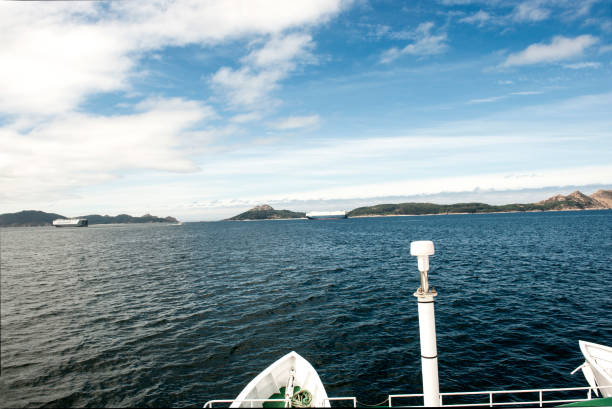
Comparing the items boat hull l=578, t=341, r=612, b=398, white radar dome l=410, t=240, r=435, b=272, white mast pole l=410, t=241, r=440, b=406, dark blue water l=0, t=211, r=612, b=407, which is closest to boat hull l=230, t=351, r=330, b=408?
dark blue water l=0, t=211, r=612, b=407

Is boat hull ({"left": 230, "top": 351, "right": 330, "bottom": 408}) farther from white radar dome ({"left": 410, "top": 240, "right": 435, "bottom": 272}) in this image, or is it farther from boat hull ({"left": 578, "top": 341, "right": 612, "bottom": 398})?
boat hull ({"left": 578, "top": 341, "right": 612, "bottom": 398})

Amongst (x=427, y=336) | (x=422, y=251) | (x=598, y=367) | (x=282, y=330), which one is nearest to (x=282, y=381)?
(x=427, y=336)

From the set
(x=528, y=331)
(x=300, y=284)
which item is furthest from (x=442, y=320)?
(x=300, y=284)

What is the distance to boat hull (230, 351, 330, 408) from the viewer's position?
13023 mm

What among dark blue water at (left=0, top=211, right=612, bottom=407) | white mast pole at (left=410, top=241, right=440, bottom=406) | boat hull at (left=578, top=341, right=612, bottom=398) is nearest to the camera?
white mast pole at (left=410, top=241, right=440, bottom=406)

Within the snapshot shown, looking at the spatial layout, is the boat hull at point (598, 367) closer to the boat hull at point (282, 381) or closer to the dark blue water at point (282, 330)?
the dark blue water at point (282, 330)

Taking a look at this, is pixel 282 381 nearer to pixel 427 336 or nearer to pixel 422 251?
pixel 427 336

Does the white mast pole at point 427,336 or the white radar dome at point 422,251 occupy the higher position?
the white radar dome at point 422,251

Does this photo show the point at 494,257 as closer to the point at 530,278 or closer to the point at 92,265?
the point at 530,278

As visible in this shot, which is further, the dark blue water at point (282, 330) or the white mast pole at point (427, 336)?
the dark blue water at point (282, 330)

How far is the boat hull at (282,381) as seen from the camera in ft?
42.7

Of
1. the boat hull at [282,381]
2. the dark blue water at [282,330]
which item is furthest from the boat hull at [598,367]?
the boat hull at [282,381]

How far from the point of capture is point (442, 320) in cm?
2647

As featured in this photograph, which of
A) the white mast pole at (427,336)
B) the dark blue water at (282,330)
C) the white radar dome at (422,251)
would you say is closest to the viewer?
the white mast pole at (427,336)
